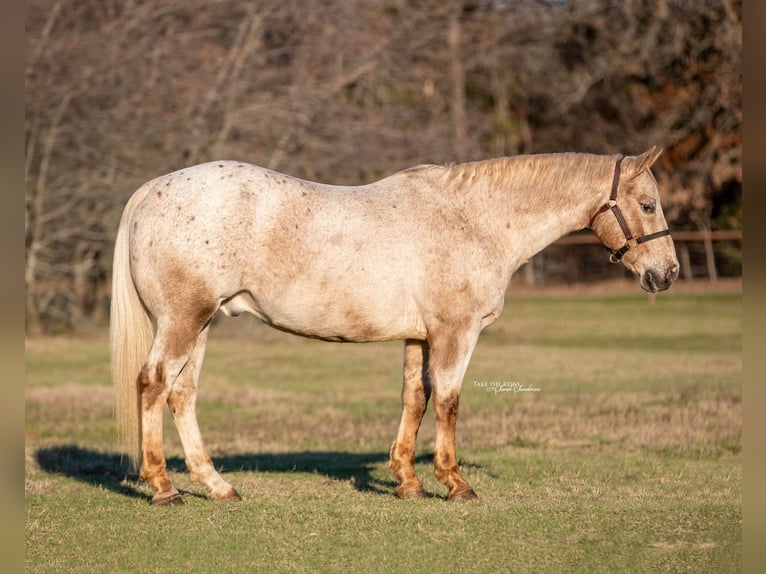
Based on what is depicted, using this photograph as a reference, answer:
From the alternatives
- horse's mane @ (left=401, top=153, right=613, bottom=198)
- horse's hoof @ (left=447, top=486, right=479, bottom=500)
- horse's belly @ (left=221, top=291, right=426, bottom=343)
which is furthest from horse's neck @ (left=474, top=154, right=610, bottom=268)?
horse's hoof @ (left=447, top=486, right=479, bottom=500)

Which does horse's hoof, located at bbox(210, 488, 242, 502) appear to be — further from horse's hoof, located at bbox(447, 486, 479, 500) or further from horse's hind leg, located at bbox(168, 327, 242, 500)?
horse's hoof, located at bbox(447, 486, 479, 500)

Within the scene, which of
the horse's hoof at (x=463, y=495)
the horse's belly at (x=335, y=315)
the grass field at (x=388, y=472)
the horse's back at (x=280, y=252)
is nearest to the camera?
the grass field at (x=388, y=472)

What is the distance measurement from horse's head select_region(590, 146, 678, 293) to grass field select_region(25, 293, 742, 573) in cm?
160

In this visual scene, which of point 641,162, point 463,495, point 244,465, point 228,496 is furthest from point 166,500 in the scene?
point 641,162

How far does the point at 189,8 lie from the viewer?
21.8 m

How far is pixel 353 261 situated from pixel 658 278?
2.12 m

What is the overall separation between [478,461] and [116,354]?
12.9 ft

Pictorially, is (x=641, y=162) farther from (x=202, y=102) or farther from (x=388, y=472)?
(x=202, y=102)

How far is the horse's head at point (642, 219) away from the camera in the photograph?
696 centimetres

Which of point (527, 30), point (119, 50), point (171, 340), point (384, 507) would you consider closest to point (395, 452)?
point (384, 507)

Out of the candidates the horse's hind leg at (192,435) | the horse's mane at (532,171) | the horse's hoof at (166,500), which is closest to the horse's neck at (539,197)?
the horse's mane at (532,171)

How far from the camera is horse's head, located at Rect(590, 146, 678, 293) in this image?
6.96 meters

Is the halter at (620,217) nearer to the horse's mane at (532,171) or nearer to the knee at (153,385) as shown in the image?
the horse's mane at (532,171)

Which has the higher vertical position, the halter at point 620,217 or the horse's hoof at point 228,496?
the halter at point 620,217
